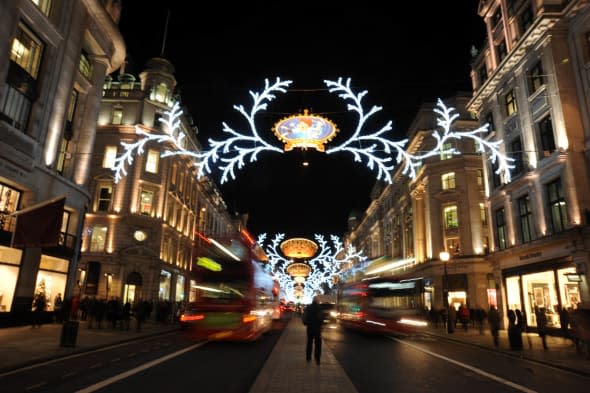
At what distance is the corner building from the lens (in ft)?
72.4

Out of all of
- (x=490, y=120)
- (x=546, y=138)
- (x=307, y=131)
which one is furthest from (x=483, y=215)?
(x=307, y=131)

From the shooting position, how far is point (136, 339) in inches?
709

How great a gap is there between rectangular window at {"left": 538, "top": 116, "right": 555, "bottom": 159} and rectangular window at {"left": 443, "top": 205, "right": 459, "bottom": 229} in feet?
60.1

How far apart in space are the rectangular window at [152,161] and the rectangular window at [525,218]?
1327 inches

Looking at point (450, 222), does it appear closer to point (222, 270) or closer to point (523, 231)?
point (523, 231)

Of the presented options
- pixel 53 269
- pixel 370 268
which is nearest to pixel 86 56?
pixel 53 269

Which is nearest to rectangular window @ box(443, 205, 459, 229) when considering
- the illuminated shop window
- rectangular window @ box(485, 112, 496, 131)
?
rectangular window @ box(485, 112, 496, 131)

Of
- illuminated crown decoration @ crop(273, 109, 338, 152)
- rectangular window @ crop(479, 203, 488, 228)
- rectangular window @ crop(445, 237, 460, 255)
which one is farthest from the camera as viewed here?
rectangular window @ crop(445, 237, 460, 255)

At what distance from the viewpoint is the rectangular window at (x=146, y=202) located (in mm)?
41438

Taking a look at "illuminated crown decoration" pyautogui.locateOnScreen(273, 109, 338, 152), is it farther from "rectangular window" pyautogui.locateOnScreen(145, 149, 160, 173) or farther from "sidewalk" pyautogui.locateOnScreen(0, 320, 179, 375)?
"rectangular window" pyautogui.locateOnScreen(145, 149, 160, 173)

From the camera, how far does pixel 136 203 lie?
1593 inches

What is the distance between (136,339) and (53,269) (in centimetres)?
938

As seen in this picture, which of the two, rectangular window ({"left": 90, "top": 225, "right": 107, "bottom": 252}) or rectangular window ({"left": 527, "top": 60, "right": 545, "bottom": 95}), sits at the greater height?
rectangular window ({"left": 527, "top": 60, "right": 545, "bottom": 95})

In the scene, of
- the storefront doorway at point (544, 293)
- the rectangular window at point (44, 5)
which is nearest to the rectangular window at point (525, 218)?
the storefront doorway at point (544, 293)
